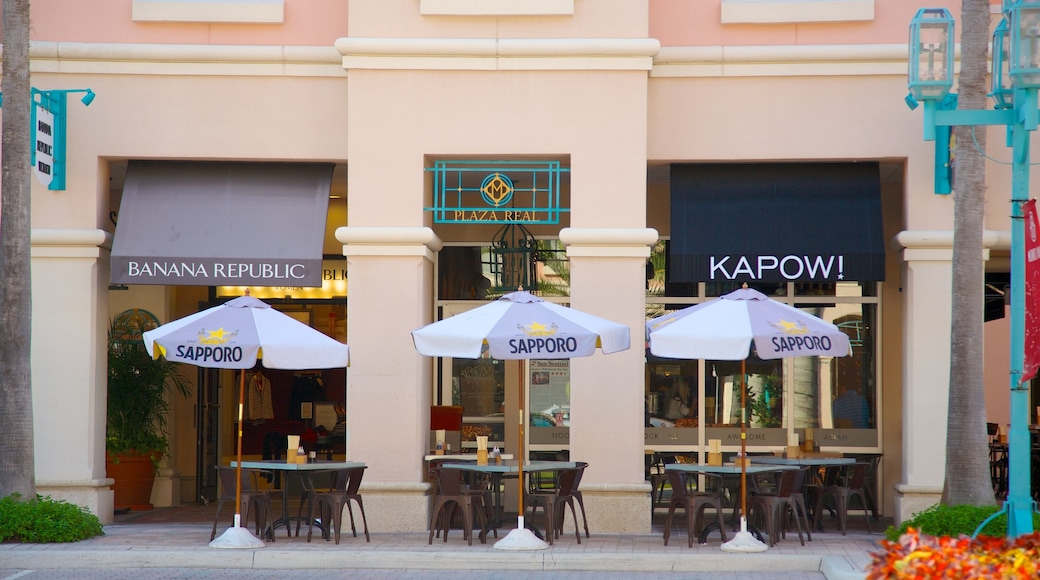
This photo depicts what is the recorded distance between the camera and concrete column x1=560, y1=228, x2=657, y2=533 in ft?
41.9

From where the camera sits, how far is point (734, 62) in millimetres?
13320

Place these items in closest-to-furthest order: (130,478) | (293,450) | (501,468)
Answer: (501,468)
(293,450)
(130,478)

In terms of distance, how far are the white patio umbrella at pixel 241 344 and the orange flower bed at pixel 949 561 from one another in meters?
6.12

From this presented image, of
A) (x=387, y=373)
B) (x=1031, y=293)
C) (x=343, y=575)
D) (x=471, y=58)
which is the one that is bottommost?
(x=343, y=575)

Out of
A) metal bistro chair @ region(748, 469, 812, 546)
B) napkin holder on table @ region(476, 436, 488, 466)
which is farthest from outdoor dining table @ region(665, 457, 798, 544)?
napkin holder on table @ region(476, 436, 488, 466)

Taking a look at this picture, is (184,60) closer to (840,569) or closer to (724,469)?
(724,469)

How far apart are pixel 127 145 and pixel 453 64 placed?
154 inches

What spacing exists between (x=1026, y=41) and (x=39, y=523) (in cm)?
983

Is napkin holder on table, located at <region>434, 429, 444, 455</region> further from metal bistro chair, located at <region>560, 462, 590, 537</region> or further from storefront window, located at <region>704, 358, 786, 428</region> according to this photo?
storefront window, located at <region>704, 358, 786, 428</region>

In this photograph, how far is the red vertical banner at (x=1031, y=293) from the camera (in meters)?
7.98

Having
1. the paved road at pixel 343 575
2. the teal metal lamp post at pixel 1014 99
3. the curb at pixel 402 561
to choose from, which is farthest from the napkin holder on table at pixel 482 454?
the teal metal lamp post at pixel 1014 99

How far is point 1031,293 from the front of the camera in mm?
8031

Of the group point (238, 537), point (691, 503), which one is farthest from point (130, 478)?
point (691, 503)

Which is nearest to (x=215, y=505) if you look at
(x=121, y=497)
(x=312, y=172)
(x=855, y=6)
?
(x=121, y=497)
